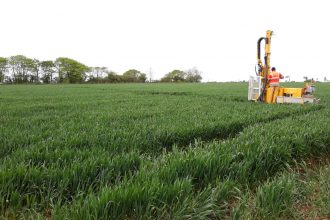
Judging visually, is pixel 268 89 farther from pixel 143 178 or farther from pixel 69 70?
pixel 69 70

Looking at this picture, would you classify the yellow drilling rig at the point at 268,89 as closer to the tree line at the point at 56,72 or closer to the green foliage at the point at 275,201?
the green foliage at the point at 275,201

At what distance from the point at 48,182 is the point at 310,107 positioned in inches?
465

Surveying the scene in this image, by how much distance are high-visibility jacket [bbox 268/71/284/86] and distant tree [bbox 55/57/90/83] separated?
8887 centimetres

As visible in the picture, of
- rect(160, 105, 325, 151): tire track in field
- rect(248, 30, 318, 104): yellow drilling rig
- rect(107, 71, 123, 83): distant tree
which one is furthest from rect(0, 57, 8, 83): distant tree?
rect(160, 105, 325, 151): tire track in field

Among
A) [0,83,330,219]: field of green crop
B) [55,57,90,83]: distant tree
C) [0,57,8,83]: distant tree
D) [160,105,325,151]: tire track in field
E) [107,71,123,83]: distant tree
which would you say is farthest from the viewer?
[55,57,90,83]: distant tree

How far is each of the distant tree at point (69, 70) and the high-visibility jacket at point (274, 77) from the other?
88.9 meters

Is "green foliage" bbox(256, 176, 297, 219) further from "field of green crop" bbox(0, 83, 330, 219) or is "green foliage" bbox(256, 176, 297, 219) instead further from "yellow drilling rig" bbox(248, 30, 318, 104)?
"yellow drilling rig" bbox(248, 30, 318, 104)

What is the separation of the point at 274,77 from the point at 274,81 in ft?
0.67

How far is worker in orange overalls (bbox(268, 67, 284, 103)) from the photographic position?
1262 centimetres

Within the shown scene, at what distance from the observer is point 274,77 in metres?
12.7

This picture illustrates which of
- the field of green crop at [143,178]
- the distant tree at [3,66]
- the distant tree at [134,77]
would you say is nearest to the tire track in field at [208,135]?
the field of green crop at [143,178]

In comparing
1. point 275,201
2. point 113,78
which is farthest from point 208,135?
point 113,78

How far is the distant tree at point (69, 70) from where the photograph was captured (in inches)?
3797

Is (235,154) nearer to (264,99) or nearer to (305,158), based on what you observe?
(305,158)
